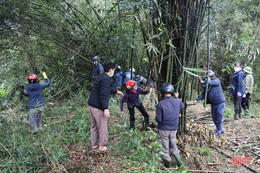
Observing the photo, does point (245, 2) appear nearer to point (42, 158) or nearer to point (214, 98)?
point (214, 98)

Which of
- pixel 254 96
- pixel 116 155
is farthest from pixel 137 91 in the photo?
pixel 254 96

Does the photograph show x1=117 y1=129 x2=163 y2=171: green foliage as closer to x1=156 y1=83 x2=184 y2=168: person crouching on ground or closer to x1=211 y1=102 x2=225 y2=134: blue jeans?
x1=156 y1=83 x2=184 y2=168: person crouching on ground

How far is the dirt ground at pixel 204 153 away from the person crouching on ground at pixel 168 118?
0.35 metres

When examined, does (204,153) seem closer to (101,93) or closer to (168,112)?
(168,112)

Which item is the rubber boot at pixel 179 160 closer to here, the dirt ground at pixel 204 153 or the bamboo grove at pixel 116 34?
the dirt ground at pixel 204 153

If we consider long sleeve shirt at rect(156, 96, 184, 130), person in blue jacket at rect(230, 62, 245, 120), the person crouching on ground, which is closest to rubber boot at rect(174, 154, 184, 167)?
the person crouching on ground

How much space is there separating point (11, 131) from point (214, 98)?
3.95 m

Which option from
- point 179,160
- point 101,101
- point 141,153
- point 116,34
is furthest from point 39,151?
point 116,34

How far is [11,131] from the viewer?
8.86 ft

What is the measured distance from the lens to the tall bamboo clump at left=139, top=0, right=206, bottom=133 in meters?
2.73

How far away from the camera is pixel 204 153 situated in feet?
10.6

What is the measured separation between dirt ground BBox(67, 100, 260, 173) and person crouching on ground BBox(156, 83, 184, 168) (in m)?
0.35

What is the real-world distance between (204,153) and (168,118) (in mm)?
1104

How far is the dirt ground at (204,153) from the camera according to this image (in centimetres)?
268
